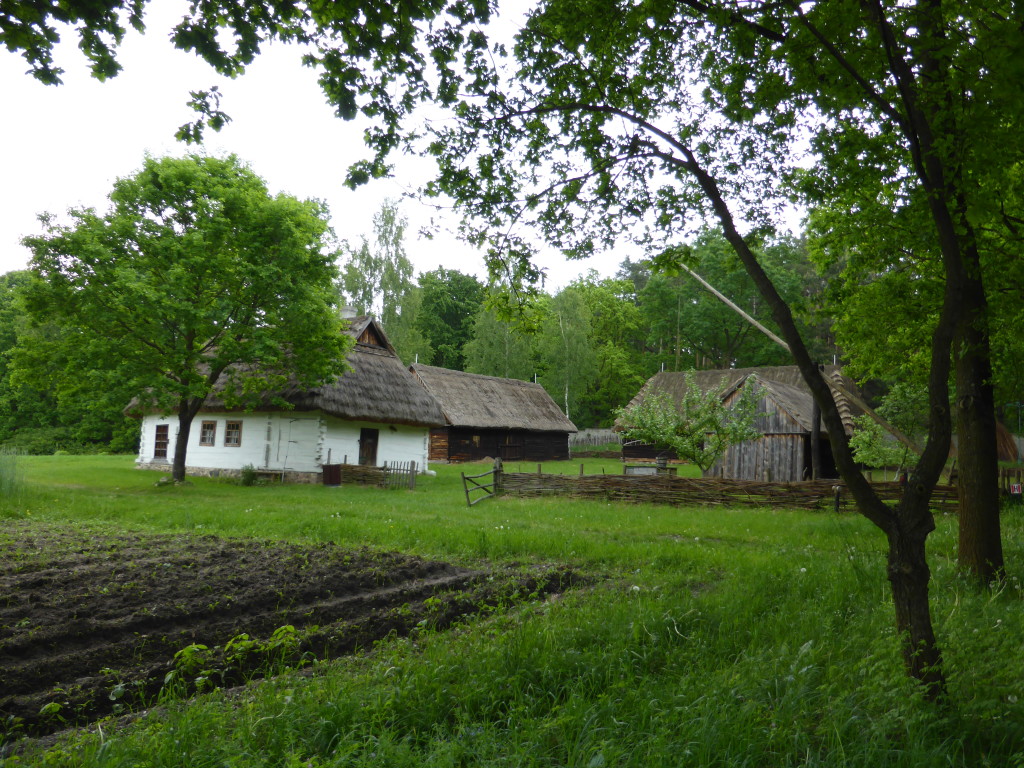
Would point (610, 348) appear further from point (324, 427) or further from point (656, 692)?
point (656, 692)

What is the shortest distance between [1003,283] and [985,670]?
5.37 meters

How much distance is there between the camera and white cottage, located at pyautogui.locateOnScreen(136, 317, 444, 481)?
74.5 ft

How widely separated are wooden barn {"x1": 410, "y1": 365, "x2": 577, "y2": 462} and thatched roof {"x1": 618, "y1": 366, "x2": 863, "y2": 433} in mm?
5461

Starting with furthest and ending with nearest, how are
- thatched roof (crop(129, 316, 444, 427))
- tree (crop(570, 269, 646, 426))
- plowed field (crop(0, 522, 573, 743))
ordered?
1. tree (crop(570, 269, 646, 426))
2. thatched roof (crop(129, 316, 444, 427))
3. plowed field (crop(0, 522, 573, 743))

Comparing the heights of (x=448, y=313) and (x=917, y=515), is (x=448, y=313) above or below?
above

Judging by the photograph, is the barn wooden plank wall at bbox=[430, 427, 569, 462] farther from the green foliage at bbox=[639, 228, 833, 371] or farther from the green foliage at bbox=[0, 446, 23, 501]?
the green foliage at bbox=[0, 446, 23, 501]

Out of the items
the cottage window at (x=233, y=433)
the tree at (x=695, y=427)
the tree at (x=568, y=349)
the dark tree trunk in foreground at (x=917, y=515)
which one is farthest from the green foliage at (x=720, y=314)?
the dark tree trunk in foreground at (x=917, y=515)

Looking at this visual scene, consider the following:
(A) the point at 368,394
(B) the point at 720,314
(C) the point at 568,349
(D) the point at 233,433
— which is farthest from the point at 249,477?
(B) the point at 720,314

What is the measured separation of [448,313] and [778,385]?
1397 inches

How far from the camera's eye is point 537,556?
8742 mm

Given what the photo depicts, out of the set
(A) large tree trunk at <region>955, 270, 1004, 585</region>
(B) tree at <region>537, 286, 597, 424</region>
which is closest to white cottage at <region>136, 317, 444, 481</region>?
(A) large tree trunk at <region>955, 270, 1004, 585</region>

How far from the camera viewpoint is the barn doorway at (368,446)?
24.5 m

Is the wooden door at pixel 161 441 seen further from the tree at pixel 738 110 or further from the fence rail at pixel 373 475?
the tree at pixel 738 110

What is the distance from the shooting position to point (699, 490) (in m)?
16.1
